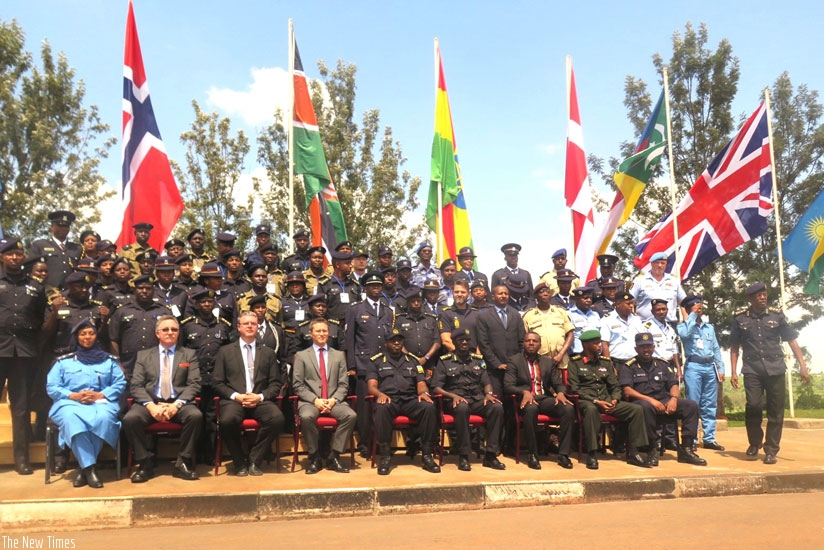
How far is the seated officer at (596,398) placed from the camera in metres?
7.37

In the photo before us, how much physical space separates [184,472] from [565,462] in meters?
4.12

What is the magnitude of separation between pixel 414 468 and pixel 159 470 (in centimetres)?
272

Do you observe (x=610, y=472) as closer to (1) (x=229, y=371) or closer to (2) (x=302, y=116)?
(1) (x=229, y=371)

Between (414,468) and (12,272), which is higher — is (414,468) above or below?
below

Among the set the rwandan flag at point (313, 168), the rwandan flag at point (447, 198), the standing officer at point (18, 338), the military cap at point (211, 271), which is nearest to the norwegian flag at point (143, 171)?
the rwandan flag at point (313, 168)

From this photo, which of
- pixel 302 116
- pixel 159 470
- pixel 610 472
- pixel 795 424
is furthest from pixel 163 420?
pixel 795 424

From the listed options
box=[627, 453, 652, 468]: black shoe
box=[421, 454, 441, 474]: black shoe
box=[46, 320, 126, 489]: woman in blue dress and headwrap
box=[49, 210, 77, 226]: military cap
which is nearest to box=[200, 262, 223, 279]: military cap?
box=[46, 320, 126, 489]: woman in blue dress and headwrap

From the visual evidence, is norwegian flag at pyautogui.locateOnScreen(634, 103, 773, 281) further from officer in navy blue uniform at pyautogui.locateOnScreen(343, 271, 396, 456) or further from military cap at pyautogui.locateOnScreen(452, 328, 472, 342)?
officer in navy blue uniform at pyautogui.locateOnScreen(343, 271, 396, 456)

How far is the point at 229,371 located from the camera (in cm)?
691

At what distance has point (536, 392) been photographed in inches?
308

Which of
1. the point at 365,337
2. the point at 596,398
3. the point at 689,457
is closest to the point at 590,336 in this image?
the point at 596,398

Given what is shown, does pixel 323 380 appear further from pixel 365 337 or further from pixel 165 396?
pixel 165 396

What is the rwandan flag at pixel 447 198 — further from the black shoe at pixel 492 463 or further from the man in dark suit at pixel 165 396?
the man in dark suit at pixel 165 396

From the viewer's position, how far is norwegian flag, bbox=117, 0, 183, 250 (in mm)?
10648
